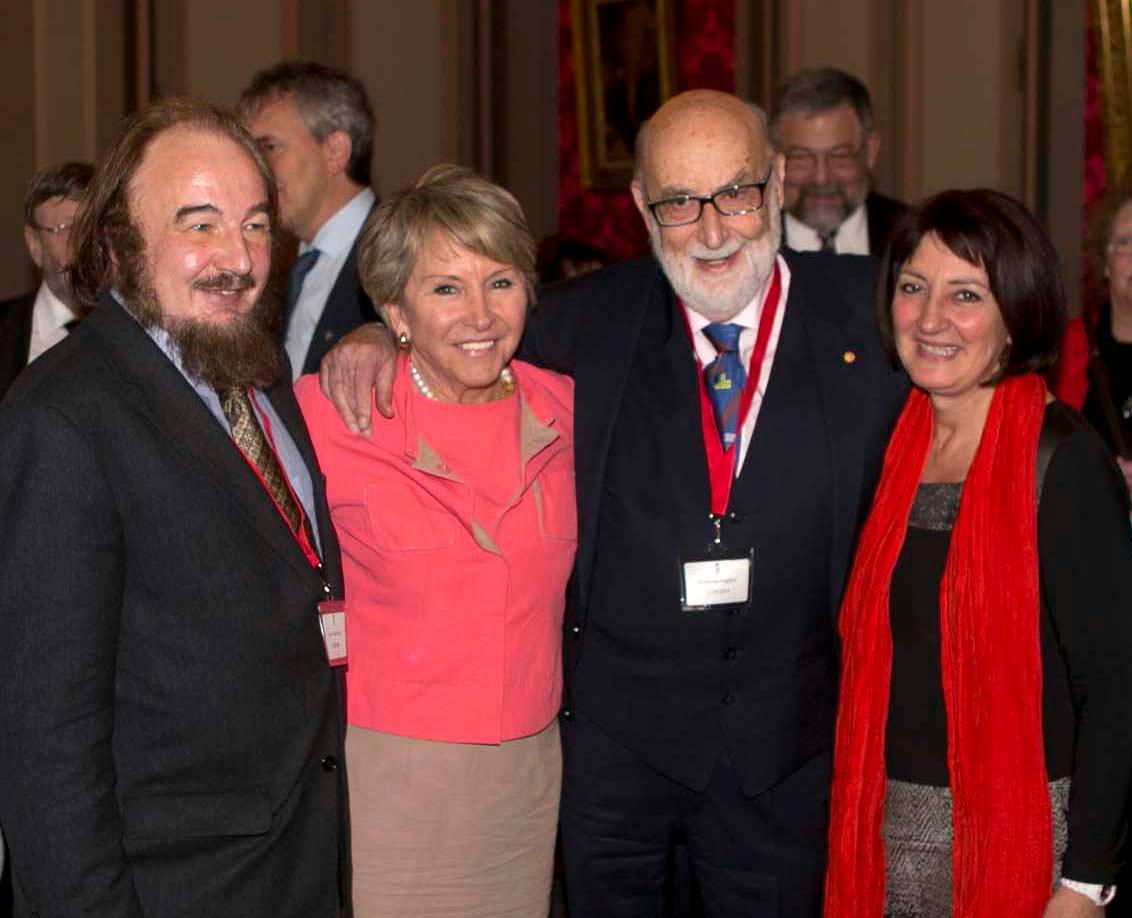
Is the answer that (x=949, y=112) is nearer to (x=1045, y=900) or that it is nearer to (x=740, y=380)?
(x=740, y=380)

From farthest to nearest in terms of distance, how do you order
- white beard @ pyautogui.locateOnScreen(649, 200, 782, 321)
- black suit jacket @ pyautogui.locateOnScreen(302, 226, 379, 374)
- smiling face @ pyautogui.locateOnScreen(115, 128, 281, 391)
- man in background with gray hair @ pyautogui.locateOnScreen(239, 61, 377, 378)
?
1. man in background with gray hair @ pyautogui.locateOnScreen(239, 61, 377, 378)
2. black suit jacket @ pyautogui.locateOnScreen(302, 226, 379, 374)
3. white beard @ pyautogui.locateOnScreen(649, 200, 782, 321)
4. smiling face @ pyautogui.locateOnScreen(115, 128, 281, 391)

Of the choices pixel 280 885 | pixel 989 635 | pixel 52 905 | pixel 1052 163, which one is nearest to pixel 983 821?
pixel 989 635

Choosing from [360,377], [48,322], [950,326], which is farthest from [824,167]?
[360,377]

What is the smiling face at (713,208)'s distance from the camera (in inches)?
102

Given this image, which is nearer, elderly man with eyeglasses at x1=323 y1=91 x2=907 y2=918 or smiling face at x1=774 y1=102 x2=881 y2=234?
elderly man with eyeglasses at x1=323 y1=91 x2=907 y2=918

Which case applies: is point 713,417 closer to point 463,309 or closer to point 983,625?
point 463,309

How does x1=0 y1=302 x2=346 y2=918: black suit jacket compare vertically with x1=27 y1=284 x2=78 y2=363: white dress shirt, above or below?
below

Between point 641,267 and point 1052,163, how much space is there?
4685mm

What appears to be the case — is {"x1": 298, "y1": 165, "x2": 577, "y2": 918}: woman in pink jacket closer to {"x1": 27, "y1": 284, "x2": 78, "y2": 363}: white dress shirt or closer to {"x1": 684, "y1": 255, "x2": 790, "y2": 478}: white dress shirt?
{"x1": 684, "y1": 255, "x2": 790, "y2": 478}: white dress shirt

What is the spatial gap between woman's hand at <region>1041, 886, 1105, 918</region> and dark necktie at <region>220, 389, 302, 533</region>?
1.30 meters

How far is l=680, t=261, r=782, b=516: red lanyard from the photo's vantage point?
2.54 meters

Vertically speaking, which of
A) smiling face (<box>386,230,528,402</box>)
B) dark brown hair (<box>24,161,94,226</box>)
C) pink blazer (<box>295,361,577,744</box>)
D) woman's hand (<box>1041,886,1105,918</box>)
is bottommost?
woman's hand (<box>1041,886,1105,918</box>)

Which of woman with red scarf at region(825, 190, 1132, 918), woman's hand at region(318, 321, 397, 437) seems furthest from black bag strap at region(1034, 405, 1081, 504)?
woman's hand at region(318, 321, 397, 437)

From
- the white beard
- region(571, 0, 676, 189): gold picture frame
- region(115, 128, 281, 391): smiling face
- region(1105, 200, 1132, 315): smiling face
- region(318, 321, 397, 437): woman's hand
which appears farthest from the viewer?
region(571, 0, 676, 189): gold picture frame
